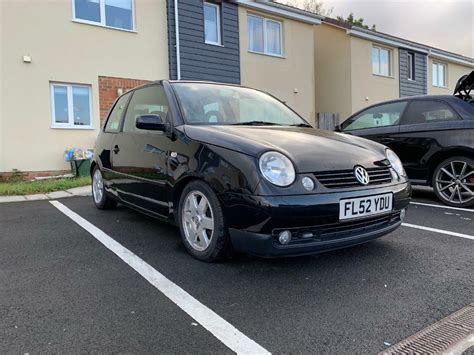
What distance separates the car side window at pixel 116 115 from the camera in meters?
4.79

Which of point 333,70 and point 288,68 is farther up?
point 333,70

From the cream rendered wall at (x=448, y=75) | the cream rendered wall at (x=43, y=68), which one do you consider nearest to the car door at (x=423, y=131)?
the cream rendered wall at (x=43, y=68)

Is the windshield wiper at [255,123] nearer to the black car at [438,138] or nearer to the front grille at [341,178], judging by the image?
the front grille at [341,178]

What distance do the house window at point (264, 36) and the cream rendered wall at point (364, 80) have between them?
12.2ft

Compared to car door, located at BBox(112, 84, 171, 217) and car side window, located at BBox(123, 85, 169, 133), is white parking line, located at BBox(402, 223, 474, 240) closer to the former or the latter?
car door, located at BBox(112, 84, 171, 217)

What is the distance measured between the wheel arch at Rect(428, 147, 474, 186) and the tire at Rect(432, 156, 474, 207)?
2.1 inches

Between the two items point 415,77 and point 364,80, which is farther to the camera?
point 415,77

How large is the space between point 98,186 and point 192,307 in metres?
3.49

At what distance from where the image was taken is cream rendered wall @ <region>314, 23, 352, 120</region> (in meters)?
16.3

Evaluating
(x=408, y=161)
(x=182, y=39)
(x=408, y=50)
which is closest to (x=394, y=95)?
(x=408, y=50)

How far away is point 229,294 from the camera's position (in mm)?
2617

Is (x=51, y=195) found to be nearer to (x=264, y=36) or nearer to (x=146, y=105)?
(x=146, y=105)

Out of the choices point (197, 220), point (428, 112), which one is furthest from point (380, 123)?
point (197, 220)

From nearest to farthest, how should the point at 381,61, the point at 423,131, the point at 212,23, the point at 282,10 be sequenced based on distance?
the point at 423,131
the point at 212,23
the point at 282,10
the point at 381,61
